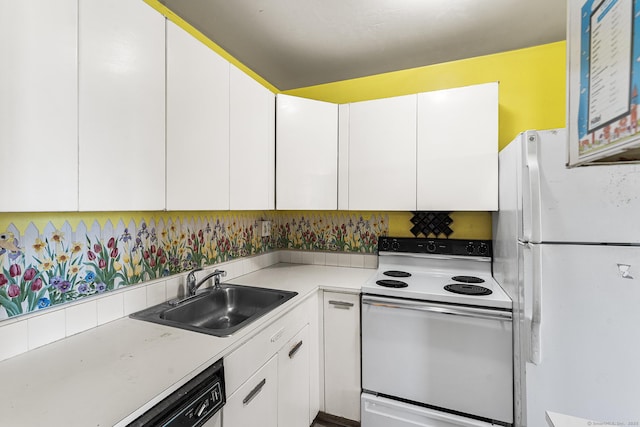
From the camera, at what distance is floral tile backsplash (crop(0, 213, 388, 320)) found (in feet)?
3.34

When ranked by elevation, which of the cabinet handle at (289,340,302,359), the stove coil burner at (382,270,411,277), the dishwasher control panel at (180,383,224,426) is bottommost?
the cabinet handle at (289,340,302,359)

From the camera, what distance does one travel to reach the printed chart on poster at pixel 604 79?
0.38 metres

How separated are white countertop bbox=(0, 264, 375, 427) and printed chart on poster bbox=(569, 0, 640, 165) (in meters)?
1.12

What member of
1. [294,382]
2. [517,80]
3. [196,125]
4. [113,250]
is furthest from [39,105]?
[517,80]

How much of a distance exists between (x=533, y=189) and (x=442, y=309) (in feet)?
2.52

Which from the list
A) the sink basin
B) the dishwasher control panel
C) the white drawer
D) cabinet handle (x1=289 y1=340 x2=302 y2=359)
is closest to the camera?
the dishwasher control panel

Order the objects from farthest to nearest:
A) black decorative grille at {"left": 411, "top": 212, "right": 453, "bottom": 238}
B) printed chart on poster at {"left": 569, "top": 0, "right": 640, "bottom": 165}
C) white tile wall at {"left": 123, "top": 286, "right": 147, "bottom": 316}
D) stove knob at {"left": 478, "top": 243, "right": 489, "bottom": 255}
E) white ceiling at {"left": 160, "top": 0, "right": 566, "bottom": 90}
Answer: black decorative grille at {"left": 411, "top": 212, "right": 453, "bottom": 238}, stove knob at {"left": 478, "top": 243, "right": 489, "bottom": 255}, white ceiling at {"left": 160, "top": 0, "right": 566, "bottom": 90}, white tile wall at {"left": 123, "top": 286, "right": 147, "bottom": 316}, printed chart on poster at {"left": 569, "top": 0, "right": 640, "bottom": 165}

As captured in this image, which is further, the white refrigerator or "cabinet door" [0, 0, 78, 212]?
the white refrigerator

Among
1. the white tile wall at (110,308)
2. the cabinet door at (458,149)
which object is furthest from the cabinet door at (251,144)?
the cabinet door at (458,149)

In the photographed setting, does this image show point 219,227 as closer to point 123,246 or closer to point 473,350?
point 123,246

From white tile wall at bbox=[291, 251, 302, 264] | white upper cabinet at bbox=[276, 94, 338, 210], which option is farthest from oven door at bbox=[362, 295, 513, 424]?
white tile wall at bbox=[291, 251, 302, 264]

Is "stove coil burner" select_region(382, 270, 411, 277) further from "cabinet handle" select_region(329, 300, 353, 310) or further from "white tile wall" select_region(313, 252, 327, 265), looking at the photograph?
"white tile wall" select_region(313, 252, 327, 265)

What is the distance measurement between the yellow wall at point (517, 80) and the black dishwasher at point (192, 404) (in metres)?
2.19

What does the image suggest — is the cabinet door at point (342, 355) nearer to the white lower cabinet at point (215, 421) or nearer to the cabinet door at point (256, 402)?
the cabinet door at point (256, 402)
